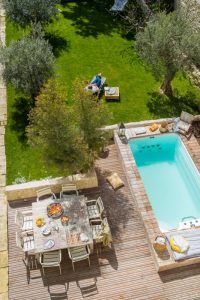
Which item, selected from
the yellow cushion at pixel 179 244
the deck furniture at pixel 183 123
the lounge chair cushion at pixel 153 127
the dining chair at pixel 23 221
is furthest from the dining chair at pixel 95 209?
the deck furniture at pixel 183 123

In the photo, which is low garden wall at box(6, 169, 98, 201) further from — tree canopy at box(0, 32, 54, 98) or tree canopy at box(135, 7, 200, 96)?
tree canopy at box(135, 7, 200, 96)

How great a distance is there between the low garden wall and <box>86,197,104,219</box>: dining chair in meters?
1.39

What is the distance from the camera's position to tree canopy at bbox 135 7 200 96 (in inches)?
822

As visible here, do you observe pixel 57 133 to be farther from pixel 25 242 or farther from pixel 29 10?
pixel 29 10

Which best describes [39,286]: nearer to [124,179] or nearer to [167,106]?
[124,179]

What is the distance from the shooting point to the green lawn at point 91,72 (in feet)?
67.8

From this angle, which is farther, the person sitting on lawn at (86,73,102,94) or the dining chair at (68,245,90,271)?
the person sitting on lawn at (86,73,102,94)

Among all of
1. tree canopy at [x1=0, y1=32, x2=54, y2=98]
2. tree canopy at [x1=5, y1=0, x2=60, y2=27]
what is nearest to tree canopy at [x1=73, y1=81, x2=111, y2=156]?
tree canopy at [x1=0, y1=32, x2=54, y2=98]

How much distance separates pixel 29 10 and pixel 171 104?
42.6ft

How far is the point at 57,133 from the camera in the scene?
15.6 m

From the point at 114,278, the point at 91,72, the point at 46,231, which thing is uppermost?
the point at 91,72

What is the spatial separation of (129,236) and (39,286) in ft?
16.1

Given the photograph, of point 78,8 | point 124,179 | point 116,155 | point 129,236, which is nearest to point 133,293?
point 129,236

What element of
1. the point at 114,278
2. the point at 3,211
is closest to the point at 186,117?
the point at 114,278
